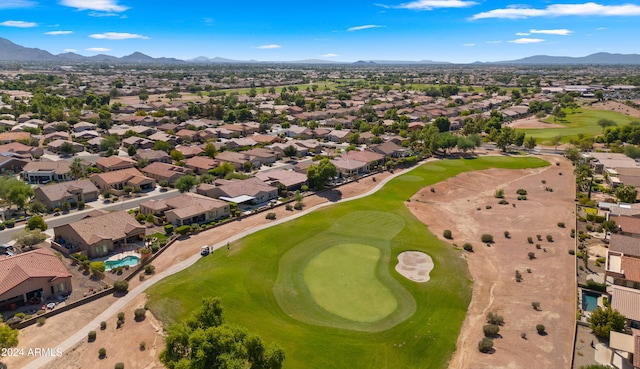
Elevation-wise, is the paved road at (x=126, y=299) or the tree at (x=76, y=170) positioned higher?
the tree at (x=76, y=170)

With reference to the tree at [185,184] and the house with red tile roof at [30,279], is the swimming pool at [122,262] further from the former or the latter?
the tree at [185,184]

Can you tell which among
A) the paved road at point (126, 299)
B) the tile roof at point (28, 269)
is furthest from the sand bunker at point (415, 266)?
the tile roof at point (28, 269)

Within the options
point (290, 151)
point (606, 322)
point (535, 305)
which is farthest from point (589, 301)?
point (290, 151)

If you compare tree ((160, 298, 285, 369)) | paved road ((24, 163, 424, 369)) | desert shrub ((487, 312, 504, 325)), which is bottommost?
desert shrub ((487, 312, 504, 325))

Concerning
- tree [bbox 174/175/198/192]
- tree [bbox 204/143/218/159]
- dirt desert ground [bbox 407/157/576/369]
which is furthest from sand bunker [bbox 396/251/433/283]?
tree [bbox 204/143/218/159]

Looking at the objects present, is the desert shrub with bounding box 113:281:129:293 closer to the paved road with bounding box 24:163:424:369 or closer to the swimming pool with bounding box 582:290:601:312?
the paved road with bounding box 24:163:424:369

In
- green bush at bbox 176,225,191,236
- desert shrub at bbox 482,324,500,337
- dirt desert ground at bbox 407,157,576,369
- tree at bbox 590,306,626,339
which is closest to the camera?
dirt desert ground at bbox 407,157,576,369
